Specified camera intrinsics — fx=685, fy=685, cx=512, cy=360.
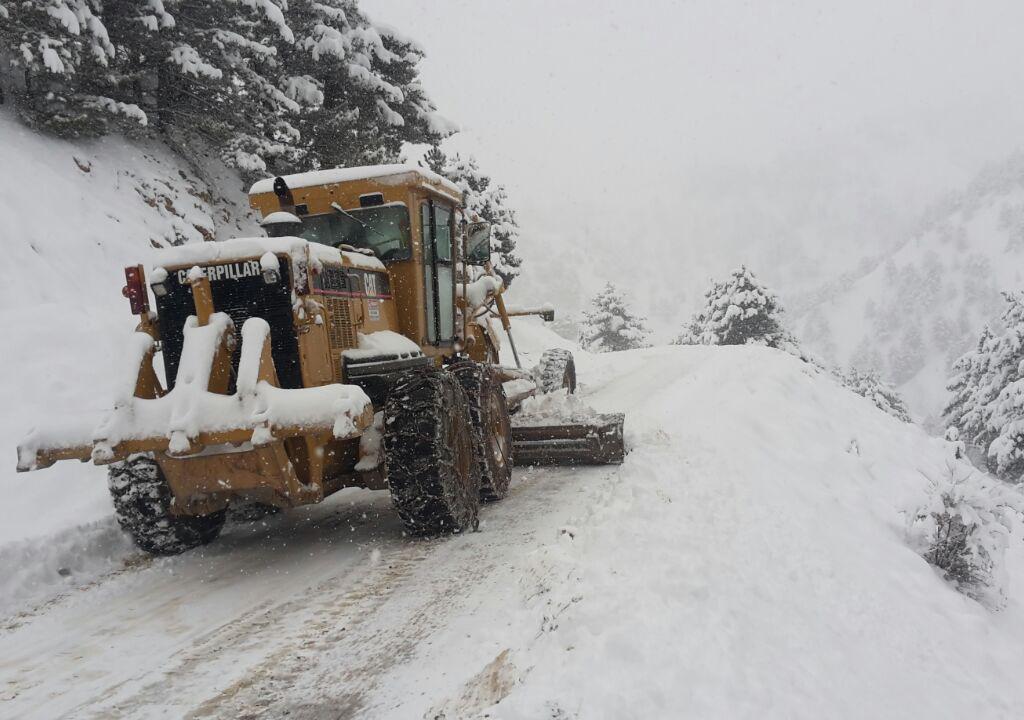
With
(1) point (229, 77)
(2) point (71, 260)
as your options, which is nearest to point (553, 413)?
(2) point (71, 260)

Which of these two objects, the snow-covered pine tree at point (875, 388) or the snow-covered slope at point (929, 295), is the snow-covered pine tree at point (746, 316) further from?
the snow-covered slope at point (929, 295)

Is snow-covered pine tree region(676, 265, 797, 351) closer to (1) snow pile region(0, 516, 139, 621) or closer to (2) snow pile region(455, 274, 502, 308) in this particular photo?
(2) snow pile region(455, 274, 502, 308)

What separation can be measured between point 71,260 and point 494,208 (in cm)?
1755

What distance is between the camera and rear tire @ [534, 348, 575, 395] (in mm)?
10688

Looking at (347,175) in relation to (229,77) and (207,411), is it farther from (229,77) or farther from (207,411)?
(229,77)

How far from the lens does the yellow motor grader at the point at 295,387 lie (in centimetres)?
416

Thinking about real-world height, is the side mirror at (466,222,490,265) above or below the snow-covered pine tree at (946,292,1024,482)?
above

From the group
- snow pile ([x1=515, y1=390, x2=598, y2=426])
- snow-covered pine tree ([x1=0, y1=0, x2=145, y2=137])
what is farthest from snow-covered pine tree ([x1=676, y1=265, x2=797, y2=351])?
snow-covered pine tree ([x1=0, y1=0, x2=145, y2=137])

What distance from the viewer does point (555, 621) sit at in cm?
309

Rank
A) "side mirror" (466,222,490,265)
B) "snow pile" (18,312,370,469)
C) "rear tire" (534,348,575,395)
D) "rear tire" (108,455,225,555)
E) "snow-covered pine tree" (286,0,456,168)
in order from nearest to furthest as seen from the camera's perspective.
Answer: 1. "snow pile" (18,312,370,469)
2. "rear tire" (108,455,225,555)
3. "side mirror" (466,222,490,265)
4. "rear tire" (534,348,575,395)
5. "snow-covered pine tree" (286,0,456,168)

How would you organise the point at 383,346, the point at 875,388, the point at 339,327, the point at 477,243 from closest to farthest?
the point at 339,327 → the point at 383,346 → the point at 477,243 → the point at 875,388

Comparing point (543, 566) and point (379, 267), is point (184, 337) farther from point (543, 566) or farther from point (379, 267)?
point (543, 566)

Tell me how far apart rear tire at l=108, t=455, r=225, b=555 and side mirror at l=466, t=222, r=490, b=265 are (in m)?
3.99

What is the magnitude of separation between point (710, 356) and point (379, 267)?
38.3 ft
